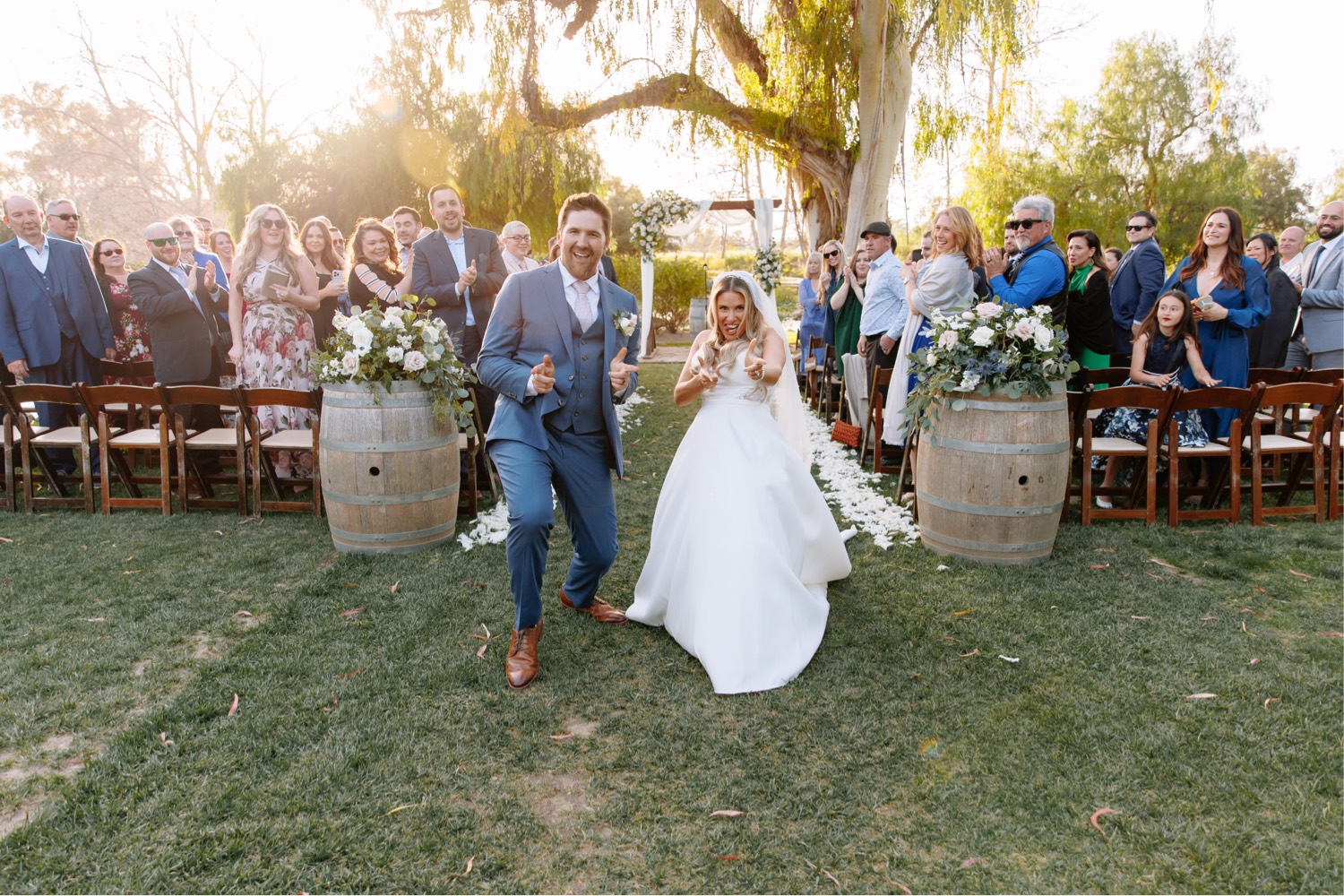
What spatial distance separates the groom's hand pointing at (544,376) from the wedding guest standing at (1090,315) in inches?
209

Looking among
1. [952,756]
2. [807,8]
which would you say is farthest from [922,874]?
[807,8]

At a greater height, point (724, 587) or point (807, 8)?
point (807, 8)

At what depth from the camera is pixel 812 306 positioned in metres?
12.0

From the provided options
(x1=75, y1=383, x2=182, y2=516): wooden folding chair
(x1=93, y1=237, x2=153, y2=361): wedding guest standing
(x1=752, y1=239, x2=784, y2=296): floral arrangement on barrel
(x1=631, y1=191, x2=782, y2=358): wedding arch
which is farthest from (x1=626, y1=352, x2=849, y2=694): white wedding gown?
(x1=752, y1=239, x2=784, y2=296): floral arrangement on barrel

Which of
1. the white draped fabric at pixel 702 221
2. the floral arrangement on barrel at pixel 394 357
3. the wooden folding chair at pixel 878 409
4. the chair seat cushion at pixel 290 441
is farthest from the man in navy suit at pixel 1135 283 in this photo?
the white draped fabric at pixel 702 221

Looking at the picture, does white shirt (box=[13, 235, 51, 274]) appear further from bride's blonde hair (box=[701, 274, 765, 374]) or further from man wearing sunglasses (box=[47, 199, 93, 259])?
bride's blonde hair (box=[701, 274, 765, 374])

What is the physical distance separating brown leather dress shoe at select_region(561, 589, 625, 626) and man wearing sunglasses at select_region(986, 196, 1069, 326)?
379 centimetres

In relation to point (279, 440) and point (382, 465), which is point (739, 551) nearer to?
point (382, 465)

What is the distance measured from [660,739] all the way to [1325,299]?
849 centimetres

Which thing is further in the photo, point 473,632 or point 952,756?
point 473,632

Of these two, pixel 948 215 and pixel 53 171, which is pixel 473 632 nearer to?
pixel 948 215

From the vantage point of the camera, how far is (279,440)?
21.1 ft

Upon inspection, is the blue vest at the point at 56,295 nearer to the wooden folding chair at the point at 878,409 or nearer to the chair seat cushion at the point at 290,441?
the chair seat cushion at the point at 290,441

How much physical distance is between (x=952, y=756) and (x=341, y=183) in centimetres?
2495
